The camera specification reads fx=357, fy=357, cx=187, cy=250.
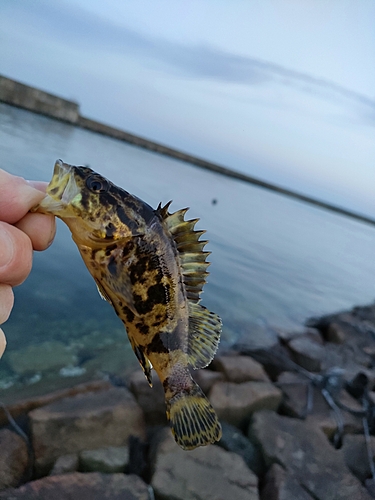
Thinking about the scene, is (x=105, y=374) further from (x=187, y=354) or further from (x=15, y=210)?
(x=15, y=210)

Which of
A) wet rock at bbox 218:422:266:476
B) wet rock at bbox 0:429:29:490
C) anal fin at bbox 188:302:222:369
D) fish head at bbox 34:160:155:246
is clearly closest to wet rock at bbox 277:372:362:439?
wet rock at bbox 218:422:266:476

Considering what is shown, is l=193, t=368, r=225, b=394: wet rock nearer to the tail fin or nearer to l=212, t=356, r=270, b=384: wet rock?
l=212, t=356, r=270, b=384: wet rock

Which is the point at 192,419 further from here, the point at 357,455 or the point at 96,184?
the point at 357,455

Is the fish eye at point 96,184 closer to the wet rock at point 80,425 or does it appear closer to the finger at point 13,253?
the finger at point 13,253

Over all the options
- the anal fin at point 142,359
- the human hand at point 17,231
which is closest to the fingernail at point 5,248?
the human hand at point 17,231

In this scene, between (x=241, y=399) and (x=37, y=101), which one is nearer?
(x=241, y=399)

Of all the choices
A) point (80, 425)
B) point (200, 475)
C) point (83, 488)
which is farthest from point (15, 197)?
point (200, 475)
